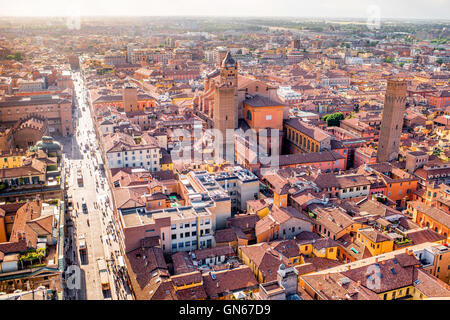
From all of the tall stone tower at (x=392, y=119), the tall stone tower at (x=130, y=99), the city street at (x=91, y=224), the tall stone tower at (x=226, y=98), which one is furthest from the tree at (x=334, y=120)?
the city street at (x=91, y=224)

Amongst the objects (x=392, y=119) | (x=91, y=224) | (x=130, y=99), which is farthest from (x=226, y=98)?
(x=91, y=224)

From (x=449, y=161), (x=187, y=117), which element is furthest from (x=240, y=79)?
(x=449, y=161)

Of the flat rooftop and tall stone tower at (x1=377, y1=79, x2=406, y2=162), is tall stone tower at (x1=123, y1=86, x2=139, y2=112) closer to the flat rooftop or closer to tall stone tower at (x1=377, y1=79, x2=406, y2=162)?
the flat rooftop

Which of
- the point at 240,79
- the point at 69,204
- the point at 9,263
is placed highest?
the point at 240,79

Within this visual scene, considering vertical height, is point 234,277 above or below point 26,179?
below

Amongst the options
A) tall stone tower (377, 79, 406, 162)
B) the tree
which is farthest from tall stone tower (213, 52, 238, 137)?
the tree

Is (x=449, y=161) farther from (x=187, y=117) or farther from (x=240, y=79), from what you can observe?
(x=187, y=117)

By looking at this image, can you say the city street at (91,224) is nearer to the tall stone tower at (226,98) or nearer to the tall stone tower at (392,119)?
the tall stone tower at (226,98)
